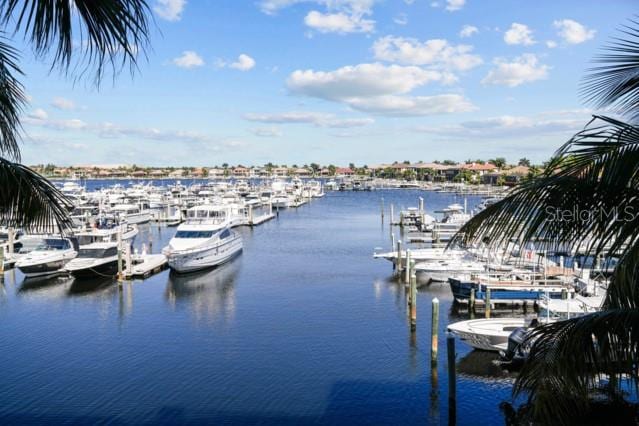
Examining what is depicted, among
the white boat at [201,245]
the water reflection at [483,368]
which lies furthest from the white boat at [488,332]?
the white boat at [201,245]

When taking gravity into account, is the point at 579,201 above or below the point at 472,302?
above

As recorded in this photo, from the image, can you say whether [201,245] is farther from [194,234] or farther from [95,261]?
[95,261]

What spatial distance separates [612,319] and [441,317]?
28.3 meters

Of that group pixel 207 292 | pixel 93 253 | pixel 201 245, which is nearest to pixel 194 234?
pixel 201 245

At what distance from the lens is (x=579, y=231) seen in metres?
4.78

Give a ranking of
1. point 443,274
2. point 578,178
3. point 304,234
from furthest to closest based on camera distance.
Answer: point 304,234 < point 443,274 < point 578,178

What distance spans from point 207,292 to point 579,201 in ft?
117

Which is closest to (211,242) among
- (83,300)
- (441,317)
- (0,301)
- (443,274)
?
(83,300)

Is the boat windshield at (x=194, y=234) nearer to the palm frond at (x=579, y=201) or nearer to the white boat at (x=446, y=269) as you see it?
the white boat at (x=446, y=269)

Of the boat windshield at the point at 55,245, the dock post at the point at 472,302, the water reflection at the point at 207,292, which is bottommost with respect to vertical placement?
the water reflection at the point at 207,292

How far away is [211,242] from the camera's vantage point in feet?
154

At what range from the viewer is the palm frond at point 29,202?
5207mm

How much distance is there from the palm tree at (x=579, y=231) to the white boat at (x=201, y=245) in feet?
133

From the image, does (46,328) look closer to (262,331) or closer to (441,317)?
(262,331)
